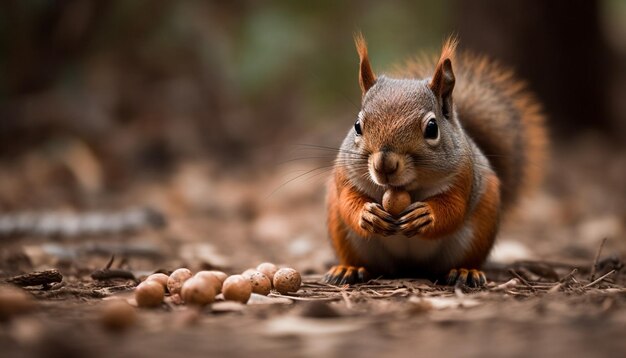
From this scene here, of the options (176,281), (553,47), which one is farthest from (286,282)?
(553,47)

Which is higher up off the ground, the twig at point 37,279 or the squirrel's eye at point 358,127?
the squirrel's eye at point 358,127

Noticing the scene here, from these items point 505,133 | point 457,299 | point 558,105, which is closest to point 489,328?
point 457,299

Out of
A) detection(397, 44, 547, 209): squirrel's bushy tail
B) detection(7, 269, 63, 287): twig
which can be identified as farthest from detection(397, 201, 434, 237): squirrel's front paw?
detection(7, 269, 63, 287): twig

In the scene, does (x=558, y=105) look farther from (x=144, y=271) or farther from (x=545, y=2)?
(x=144, y=271)

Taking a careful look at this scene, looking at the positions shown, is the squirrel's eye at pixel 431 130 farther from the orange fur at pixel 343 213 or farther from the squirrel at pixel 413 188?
the orange fur at pixel 343 213

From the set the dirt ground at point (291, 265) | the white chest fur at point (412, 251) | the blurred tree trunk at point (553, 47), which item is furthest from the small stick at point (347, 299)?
the blurred tree trunk at point (553, 47)

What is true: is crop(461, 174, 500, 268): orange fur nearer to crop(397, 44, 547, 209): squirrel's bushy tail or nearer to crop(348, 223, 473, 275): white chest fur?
crop(348, 223, 473, 275): white chest fur

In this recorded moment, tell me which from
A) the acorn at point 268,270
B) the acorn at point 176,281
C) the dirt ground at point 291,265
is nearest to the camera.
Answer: the dirt ground at point 291,265
